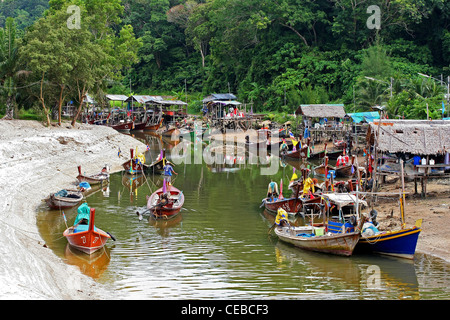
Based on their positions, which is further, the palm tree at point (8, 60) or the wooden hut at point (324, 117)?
the wooden hut at point (324, 117)

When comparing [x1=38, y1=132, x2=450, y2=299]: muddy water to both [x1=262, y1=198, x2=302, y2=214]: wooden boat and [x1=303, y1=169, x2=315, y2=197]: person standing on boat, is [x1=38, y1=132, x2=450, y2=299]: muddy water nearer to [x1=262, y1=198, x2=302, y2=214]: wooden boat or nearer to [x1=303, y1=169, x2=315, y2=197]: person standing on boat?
[x1=262, y1=198, x2=302, y2=214]: wooden boat

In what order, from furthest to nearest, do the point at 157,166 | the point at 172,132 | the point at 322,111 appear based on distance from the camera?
the point at 172,132 < the point at 322,111 < the point at 157,166

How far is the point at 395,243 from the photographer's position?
16.7 meters

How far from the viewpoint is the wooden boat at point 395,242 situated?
1625 cm

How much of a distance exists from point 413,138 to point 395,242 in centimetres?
787

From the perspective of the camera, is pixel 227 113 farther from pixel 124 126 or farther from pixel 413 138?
pixel 413 138

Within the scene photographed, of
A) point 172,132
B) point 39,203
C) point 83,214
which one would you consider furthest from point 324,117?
point 83,214

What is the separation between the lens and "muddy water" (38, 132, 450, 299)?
575 inches

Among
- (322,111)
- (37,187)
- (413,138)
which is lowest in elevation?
(37,187)

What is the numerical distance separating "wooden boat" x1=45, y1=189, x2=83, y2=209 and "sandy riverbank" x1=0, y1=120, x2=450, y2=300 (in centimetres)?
92

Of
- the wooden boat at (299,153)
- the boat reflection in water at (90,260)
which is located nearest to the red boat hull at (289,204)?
the boat reflection in water at (90,260)

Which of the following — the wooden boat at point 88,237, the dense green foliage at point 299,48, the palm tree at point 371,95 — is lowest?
the wooden boat at point 88,237

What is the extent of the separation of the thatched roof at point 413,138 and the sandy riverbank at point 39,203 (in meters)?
2.11

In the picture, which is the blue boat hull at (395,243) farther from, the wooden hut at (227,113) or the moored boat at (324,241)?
the wooden hut at (227,113)
